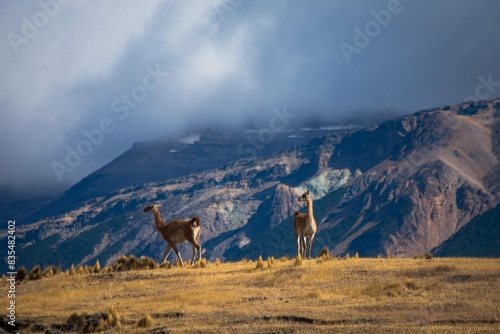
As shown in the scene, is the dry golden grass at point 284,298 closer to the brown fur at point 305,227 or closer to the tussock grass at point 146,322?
the tussock grass at point 146,322

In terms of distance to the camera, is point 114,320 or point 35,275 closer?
point 114,320

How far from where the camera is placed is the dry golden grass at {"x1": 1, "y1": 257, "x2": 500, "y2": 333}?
32.1m

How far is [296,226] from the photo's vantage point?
168 ft

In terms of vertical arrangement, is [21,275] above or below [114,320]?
above

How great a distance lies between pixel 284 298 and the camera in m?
37.0

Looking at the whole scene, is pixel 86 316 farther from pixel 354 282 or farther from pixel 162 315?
pixel 354 282

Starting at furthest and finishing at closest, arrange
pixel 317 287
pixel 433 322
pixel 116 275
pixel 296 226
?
pixel 296 226, pixel 116 275, pixel 317 287, pixel 433 322

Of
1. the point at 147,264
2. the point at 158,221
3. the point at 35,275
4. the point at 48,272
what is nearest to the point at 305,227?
the point at 147,264

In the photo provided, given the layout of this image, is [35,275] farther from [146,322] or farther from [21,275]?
[146,322]

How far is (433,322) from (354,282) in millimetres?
7995

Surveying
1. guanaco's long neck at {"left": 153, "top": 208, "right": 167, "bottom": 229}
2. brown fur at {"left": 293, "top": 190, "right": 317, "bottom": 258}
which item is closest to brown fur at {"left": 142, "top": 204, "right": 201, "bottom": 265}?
guanaco's long neck at {"left": 153, "top": 208, "right": 167, "bottom": 229}

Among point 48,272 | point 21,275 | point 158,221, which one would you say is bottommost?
point 48,272

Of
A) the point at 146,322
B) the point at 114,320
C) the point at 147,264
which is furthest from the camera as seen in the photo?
the point at 147,264

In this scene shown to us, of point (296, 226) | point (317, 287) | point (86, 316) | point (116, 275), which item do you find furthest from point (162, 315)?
point (296, 226)
